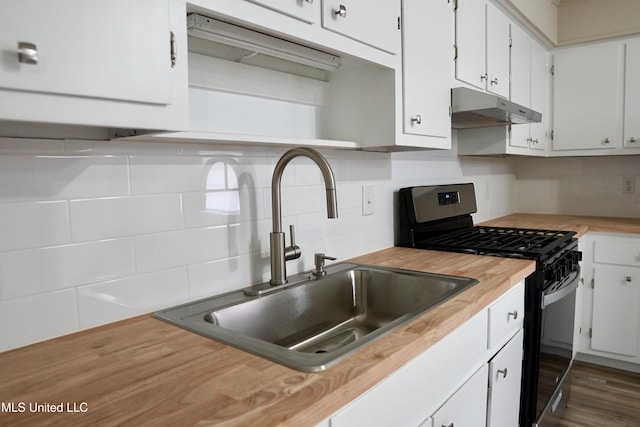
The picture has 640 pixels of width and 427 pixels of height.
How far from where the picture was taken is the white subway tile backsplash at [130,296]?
106 cm

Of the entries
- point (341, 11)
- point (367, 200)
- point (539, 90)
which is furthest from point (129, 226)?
point (539, 90)

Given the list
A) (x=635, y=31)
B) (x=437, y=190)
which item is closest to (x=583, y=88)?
(x=635, y=31)

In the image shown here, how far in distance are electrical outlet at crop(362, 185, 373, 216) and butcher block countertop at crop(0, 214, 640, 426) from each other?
83 centimetres

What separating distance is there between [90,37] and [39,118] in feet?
0.52

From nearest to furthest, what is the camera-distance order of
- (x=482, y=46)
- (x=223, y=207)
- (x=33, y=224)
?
(x=33, y=224) < (x=223, y=207) < (x=482, y=46)

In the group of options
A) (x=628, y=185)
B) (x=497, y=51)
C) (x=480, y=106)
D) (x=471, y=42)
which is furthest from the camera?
(x=628, y=185)

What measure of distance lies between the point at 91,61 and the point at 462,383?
1217 millimetres

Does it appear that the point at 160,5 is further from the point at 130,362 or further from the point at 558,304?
the point at 558,304

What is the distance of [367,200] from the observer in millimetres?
1947

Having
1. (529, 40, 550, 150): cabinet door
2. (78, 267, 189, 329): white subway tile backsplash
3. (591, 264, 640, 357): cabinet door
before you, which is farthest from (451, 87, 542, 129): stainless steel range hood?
(78, 267, 189, 329): white subway tile backsplash

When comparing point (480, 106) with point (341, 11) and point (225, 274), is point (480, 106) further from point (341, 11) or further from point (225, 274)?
point (225, 274)

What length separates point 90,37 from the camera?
0.71 m

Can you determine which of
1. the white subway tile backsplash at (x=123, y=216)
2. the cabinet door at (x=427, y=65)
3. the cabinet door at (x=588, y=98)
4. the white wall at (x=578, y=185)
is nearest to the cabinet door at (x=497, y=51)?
the cabinet door at (x=427, y=65)

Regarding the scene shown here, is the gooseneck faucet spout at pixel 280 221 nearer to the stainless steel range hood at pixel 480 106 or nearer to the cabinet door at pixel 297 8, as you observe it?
the cabinet door at pixel 297 8
